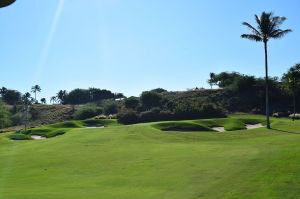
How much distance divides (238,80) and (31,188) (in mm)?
85151

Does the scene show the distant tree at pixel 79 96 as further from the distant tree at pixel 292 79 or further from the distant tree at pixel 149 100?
the distant tree at pixel 292 79

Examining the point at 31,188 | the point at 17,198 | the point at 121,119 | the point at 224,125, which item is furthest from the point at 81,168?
the point at 121,119

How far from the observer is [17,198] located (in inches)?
587

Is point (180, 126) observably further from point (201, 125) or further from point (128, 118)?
point (128, 118)

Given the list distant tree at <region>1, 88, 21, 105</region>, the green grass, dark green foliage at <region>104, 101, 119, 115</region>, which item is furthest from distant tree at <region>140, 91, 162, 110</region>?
distant tree at <region>1, 88, 21, 105</region>

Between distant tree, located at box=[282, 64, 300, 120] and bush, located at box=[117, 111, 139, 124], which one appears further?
bush, located at box=[117, 111, 139, 124]

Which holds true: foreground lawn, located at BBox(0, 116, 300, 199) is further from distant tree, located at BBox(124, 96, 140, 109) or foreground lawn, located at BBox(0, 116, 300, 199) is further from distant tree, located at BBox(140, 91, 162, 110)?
distant tree, located at BBox(124, 96, 140, 109)

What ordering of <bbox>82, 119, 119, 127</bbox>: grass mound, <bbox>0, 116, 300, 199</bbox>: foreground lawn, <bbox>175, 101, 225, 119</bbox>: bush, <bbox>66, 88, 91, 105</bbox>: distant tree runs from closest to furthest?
<bbox>0, 116, 300, 199</bbox>: foreground lawn
<bbox>175, 101, 225, 119</bbox>: bush
<bbox>82, 119, 119, 127</bbox>: grass mound
<bbox>66, 88, 91, 105</bbox>: distant tree

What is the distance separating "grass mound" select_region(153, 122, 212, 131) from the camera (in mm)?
55438

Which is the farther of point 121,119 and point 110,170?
point 121,119

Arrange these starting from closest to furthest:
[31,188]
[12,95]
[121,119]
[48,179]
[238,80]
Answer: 1. [31,188]
2. [48,179]
3. [121,119]
4. [238,80]
5. [12,95]

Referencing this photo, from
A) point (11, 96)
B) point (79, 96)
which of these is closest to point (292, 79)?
point (79, 96)

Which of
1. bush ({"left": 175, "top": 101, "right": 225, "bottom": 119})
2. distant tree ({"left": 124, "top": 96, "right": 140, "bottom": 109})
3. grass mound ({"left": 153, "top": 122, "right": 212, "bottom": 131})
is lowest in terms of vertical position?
grass mound ({"left": 153, "top": 122, "right": 212, "bottom": 131})

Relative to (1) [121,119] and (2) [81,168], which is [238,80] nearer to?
(1) [121,119]
